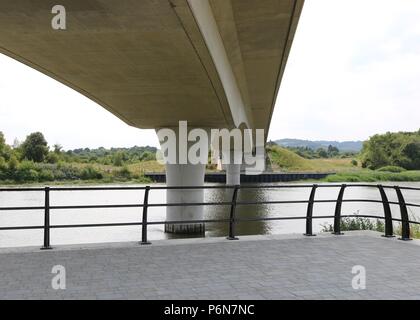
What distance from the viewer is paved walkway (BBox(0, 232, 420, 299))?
6.13 meters

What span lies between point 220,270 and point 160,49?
19.1 ft

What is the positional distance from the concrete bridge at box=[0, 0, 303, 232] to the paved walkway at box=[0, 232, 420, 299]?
4.37 metres

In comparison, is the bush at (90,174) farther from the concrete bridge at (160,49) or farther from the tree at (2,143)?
the concrete bridge at (160,49)

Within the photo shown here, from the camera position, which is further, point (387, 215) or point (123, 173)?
point (123, 173)

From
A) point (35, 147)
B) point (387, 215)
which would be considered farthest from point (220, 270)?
point (35, 147)

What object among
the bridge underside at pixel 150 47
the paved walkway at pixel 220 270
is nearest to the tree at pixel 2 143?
the bridge underside at pixel 150 47

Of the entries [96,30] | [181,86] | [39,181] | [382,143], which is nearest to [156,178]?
[39,181]

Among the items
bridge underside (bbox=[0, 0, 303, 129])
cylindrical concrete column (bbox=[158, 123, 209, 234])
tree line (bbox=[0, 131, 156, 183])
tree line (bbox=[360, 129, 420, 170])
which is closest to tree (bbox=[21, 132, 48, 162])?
tree line (bbox=[0, 131, 156, 183])

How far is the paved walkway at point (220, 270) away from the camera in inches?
241

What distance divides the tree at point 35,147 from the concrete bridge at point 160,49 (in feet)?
236

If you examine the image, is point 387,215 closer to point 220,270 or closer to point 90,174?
point 220,270

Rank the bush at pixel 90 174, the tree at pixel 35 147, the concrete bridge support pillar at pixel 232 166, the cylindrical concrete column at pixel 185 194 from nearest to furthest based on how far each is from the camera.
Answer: the cylindrical concrete column at pixel 185 194 < the concrete bridge support pillar at pixel 232 166 < the bush at pixel 90 174 < the tree at pixel 35 147

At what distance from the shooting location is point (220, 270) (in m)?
7.38

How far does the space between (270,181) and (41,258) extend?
266 feet
